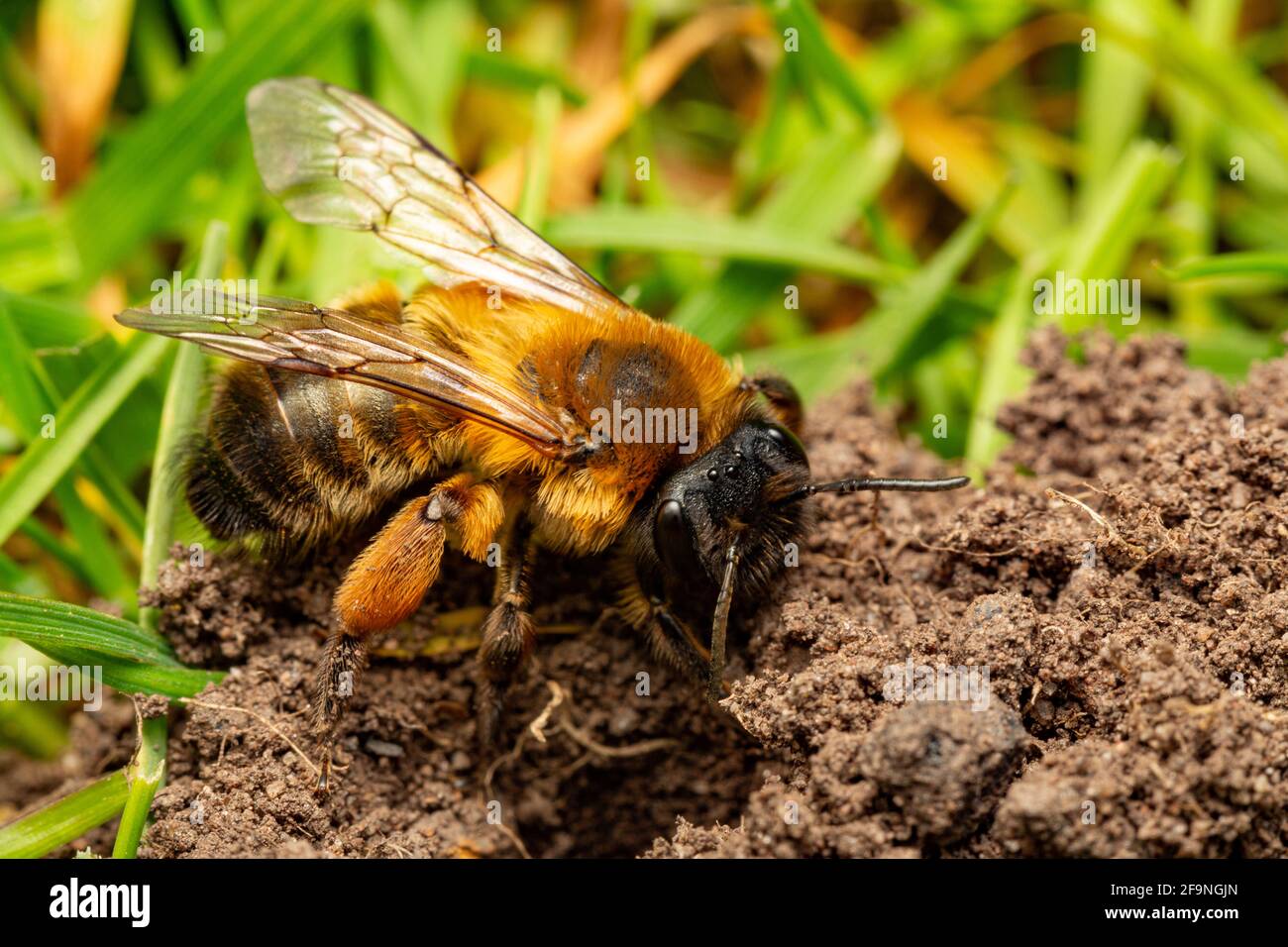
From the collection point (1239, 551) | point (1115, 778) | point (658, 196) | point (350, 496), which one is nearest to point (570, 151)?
point (658, 196)

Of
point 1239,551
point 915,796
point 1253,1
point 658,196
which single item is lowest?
point 915,796

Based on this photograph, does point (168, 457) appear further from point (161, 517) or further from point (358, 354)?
point (358, 354)

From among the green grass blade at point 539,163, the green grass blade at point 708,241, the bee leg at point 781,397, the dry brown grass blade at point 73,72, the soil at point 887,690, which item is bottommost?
the soil at point 887,690

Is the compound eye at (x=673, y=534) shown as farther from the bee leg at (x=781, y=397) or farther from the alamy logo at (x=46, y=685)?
the alamy logo at (x=46, y=685)

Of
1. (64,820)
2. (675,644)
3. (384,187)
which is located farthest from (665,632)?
(384,187)

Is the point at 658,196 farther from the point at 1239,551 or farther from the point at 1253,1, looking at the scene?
the point at 1253,1

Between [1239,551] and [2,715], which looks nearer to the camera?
[1239,551]

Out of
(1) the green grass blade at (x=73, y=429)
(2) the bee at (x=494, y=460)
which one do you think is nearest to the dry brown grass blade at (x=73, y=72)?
(1) the green grass blade at (x=73, y=429)

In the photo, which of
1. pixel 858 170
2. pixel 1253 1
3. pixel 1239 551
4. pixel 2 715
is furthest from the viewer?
pixel 1253 1
